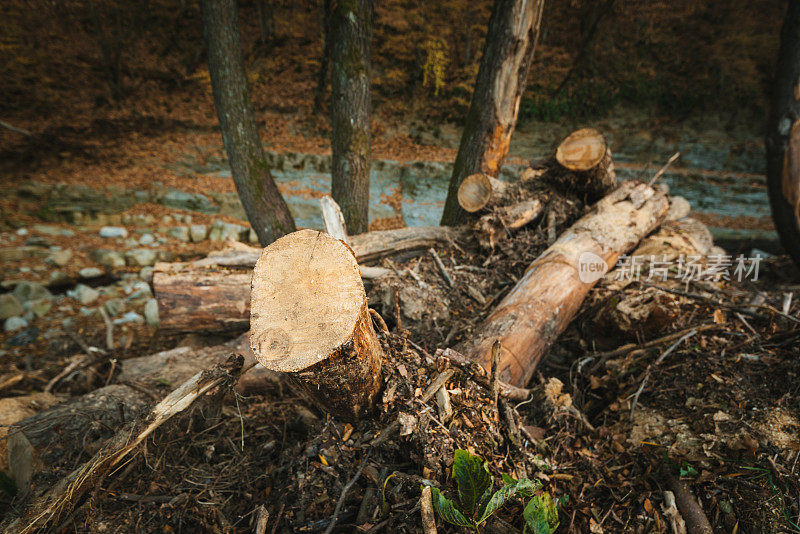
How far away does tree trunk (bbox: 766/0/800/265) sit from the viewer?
3807mm

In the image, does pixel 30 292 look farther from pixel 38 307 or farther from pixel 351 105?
pixel 351 105

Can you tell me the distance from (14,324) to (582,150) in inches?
264

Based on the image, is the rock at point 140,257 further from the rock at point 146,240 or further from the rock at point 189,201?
the rock at point 189,201

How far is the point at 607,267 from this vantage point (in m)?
3.16

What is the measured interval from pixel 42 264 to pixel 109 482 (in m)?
5.28

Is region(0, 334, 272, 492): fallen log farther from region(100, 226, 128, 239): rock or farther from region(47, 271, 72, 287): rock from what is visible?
region(100, 226, 128, 239): rock

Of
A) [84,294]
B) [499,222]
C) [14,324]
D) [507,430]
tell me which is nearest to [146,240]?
[84,294]

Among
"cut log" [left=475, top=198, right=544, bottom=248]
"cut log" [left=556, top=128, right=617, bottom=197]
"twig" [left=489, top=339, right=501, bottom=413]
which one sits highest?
"cut log" [left=556, top=128, right=617, bottom=197]

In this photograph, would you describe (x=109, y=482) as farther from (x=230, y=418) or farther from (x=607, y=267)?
(x=607, y=267)

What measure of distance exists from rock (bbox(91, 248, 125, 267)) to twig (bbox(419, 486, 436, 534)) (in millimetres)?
6246

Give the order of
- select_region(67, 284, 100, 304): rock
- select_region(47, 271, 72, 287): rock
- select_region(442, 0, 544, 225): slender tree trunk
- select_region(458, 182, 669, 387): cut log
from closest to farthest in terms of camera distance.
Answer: select_region(458, 182, 669, 387): cut log → select_region(442, 0, 544, 225): slender tree trunk → select_region(67, 284, 100, 304): rock → select_region(47, 271, 72, 287): rock

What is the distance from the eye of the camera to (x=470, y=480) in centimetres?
145

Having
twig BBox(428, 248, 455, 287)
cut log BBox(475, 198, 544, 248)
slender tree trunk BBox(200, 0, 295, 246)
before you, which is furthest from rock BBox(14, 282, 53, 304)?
cut log BBox(475, 198, 544, 248)

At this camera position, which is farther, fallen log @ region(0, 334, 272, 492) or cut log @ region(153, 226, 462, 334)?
Result: cut log @ region(153, 226, 462, 334)
